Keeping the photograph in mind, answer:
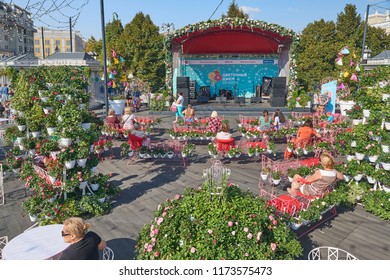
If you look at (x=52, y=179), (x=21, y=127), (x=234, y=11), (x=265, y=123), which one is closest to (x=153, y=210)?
(x=52, y=179)

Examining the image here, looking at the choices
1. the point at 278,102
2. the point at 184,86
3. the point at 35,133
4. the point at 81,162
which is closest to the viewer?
the point at 81,162

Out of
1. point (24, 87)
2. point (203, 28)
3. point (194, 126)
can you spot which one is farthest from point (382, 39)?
point (24, 87)

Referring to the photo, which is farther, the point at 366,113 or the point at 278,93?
the point at 278,93

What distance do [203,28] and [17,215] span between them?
604 inches

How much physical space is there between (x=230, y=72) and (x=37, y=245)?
68.6 feet

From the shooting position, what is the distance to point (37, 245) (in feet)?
12.4

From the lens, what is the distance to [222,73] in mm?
23234

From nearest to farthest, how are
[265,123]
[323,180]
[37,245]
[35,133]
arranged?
1. [37,245]
2. [323,180]
3. [35,133]
4. [265,123]

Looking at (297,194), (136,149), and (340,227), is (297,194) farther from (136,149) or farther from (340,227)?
(136,149)

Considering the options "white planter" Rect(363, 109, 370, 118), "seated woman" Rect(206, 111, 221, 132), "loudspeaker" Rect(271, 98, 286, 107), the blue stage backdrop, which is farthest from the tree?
"white planter" Rect(363, 109, 370, 118)

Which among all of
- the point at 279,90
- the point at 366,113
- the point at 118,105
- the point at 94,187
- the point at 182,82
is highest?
the point at 182,82

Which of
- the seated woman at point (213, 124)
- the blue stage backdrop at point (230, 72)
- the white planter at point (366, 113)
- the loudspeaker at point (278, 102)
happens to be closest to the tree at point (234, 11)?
the blue stage backdrop at point (230, 72)

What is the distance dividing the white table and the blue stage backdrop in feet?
64.7

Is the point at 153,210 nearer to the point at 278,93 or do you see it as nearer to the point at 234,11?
the point at 278,93
